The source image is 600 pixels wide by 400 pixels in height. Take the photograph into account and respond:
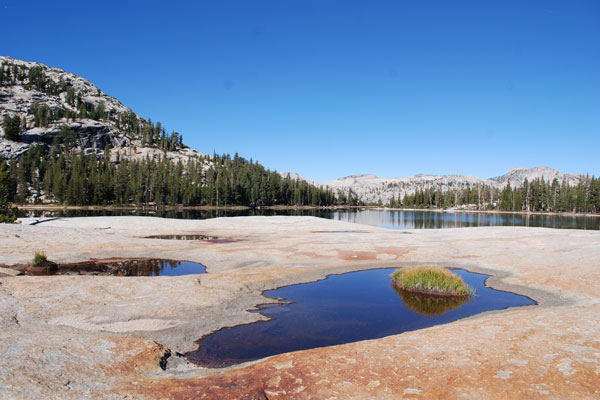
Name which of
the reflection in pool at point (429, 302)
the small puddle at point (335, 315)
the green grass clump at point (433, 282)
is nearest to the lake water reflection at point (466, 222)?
the green grass clump at point (433, 282)

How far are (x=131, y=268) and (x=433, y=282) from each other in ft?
67.0

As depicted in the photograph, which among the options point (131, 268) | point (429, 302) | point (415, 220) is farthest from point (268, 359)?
point (415, 220)

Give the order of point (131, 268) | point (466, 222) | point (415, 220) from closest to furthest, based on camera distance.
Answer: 1. point (131, 268)
2. point (466, 222)
3. point (415, 220)

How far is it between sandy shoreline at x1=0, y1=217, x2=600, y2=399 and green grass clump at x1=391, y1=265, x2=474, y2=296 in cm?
333

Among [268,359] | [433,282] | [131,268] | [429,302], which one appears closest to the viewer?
[268,359]

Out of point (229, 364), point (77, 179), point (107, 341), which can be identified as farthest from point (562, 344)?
point (77, 179)

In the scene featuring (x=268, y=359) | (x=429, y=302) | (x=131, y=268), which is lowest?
(x=429, y=302)

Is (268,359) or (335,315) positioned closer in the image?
(268,359)

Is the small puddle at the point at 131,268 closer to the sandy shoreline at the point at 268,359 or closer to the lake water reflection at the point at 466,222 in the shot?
the sandy shoreline at the point at 268,359

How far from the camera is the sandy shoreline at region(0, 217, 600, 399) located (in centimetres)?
777

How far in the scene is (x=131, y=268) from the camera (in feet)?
84.1

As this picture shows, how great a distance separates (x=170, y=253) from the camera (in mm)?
31000

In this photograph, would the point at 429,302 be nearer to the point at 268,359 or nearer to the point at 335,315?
the point at 335,315

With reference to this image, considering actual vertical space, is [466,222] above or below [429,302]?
above
